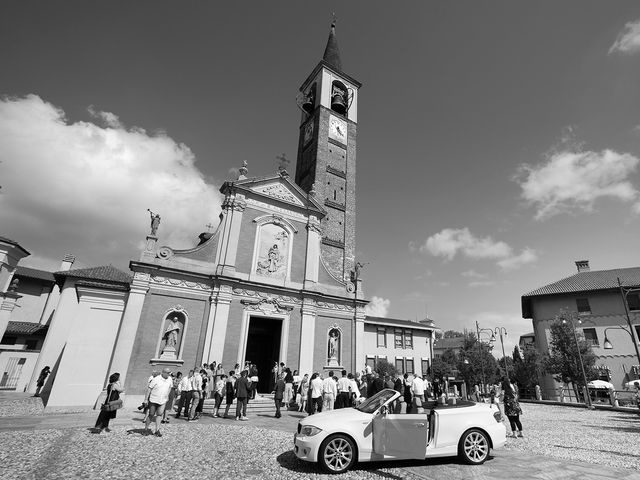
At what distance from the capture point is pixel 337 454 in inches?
235

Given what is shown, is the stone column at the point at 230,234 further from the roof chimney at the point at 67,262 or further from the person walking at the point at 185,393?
the roof chimney at the point at 67,262

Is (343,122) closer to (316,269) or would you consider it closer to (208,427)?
(316,269)

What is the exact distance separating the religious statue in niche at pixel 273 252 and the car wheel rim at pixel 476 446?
572 inches

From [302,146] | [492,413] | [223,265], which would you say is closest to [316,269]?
[223,265]

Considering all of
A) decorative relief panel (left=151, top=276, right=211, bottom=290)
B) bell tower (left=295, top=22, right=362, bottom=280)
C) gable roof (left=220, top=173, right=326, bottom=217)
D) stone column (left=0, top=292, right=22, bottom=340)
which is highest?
bell tower (left=295, top=22, right=362, bottom=280)

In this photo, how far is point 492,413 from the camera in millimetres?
6949

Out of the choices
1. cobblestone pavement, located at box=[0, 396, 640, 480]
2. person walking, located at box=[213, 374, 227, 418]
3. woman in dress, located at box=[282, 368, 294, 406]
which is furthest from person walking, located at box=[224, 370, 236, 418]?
woman in dress, located at box=[282, 368, 294, 406]

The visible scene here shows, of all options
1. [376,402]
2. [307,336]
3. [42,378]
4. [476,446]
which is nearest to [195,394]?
[376,402]

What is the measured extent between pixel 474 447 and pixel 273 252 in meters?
15.2

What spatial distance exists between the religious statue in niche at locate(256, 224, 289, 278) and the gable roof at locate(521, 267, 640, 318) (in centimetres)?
2756

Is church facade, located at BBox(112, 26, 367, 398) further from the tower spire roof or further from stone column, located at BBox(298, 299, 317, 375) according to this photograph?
the tower spire roof

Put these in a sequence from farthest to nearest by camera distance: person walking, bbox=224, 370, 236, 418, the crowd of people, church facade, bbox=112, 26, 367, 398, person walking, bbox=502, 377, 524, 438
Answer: church facade, bbox=112, 26, 367, 398 → person walking, bbox=224, 370, 236, 418 → the crowd of people → person walking, bbox=502, 377, 524, 438

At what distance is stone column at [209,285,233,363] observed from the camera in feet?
53.8

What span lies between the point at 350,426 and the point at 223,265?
13785mm
